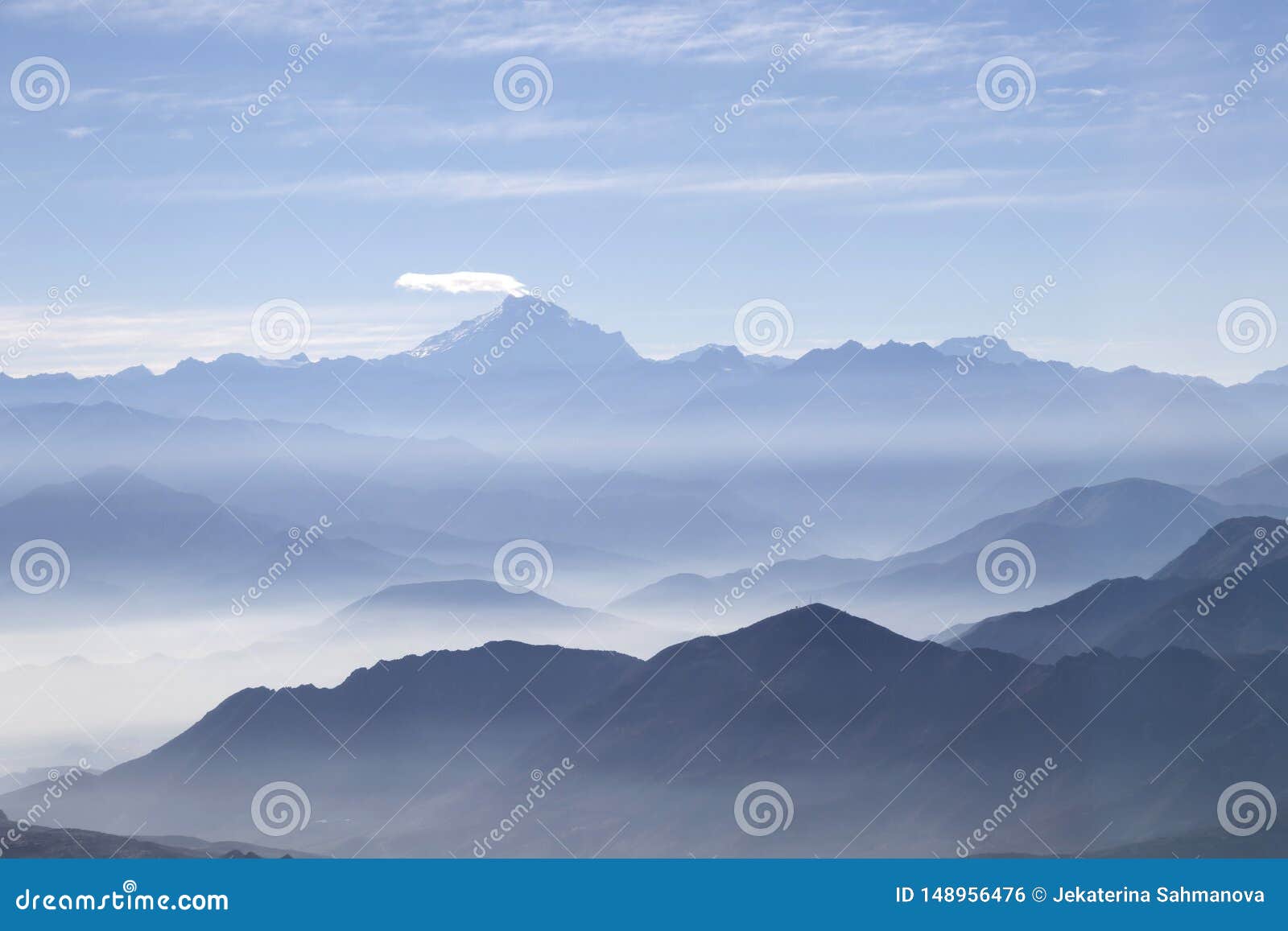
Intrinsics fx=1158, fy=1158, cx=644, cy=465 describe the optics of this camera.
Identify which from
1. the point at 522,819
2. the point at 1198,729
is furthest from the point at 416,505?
the point at 1198,729

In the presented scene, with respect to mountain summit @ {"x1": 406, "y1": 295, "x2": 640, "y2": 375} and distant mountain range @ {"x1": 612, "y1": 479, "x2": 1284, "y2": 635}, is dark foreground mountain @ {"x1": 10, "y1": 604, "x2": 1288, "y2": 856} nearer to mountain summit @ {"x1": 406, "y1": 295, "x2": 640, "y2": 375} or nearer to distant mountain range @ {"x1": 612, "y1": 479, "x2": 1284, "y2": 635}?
distant mountain range @ {"x1": 612, "y1": 479, "x2": 1284, "y2": 635}

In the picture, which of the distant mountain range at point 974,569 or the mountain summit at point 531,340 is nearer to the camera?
the mountain summit at point 531,340

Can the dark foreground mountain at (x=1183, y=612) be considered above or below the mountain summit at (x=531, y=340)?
below

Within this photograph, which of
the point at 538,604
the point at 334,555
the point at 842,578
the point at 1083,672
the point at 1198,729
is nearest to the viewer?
the point at 1198,729

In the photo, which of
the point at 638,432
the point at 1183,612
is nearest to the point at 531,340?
the point at 638,432

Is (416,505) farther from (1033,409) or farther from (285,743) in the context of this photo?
(1033,409)

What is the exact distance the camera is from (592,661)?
24.0 metres

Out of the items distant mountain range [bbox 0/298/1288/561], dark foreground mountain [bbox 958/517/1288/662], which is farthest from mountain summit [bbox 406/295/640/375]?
dark foreground mountain [bbox 958/517/1288/662]

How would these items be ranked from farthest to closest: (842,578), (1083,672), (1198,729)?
(842,578), (1083,672), (1198,729)

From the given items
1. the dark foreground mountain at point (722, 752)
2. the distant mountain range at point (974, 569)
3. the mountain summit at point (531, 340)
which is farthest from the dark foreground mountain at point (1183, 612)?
the mountain summit at point (531, 340)

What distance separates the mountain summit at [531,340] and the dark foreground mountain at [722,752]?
595 centimetres

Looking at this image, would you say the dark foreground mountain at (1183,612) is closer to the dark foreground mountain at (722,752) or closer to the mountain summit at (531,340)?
the dark foreground mountain at (722,752)

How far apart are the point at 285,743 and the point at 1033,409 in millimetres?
16685

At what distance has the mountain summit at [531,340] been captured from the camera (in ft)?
57.8
